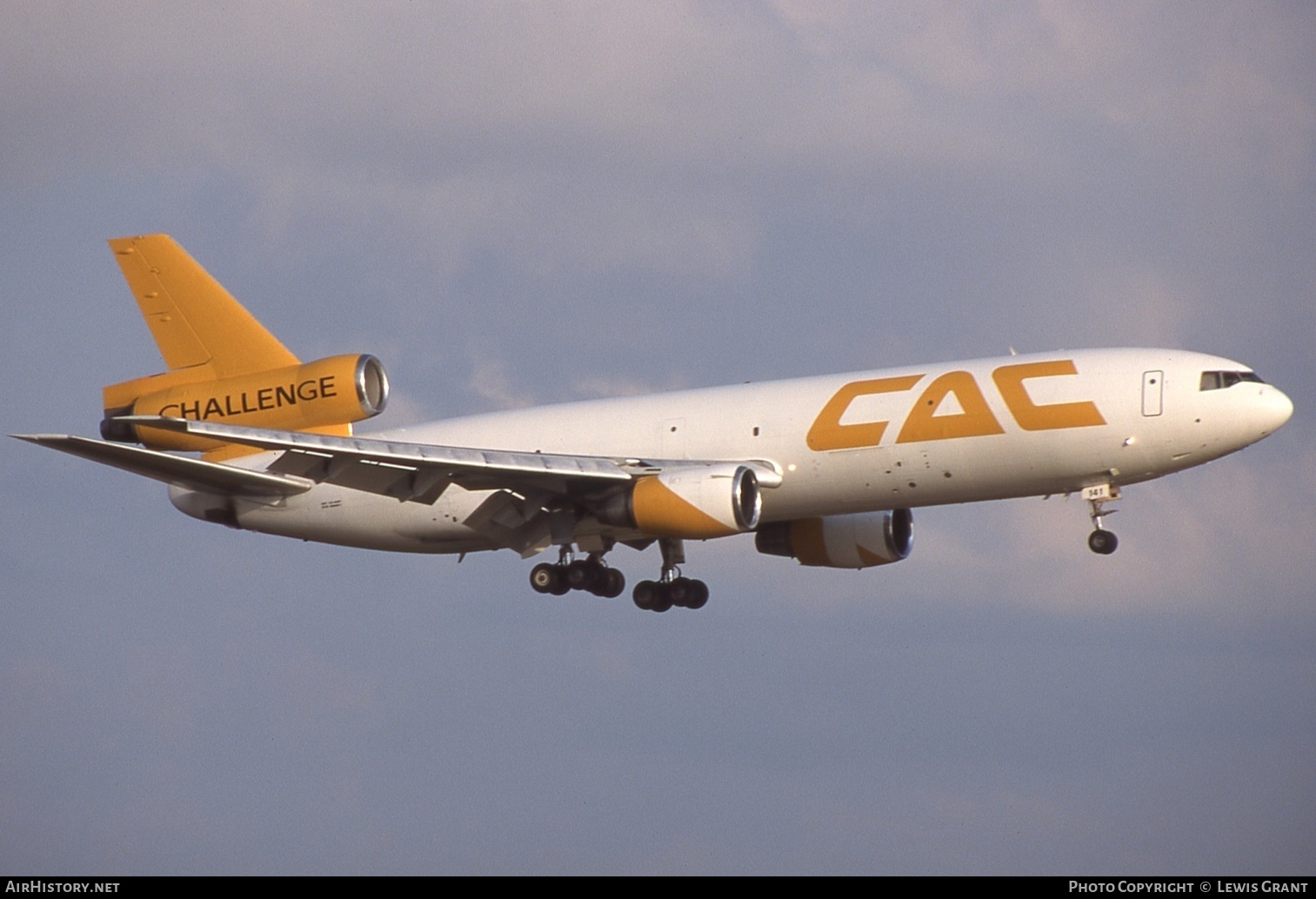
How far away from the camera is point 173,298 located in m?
56.1

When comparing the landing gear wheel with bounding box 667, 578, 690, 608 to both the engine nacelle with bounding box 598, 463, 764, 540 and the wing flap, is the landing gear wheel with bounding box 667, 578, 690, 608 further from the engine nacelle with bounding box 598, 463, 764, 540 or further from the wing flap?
the engine nacelle with bounding box 598, 463, 764, 540

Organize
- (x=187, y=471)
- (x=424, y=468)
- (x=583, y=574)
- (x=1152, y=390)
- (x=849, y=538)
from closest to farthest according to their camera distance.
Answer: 1. (x=1152, y=390)
2. (x=424, y=468)
3. (x=187, y=471)
4. (x=583, y=574)
5. (x=849, y=538)

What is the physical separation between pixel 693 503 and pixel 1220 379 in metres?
13.4

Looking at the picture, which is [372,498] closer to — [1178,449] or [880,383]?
[880,383]

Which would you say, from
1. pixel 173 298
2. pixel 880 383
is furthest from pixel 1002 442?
pixel 173 298

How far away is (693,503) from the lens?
48.2m

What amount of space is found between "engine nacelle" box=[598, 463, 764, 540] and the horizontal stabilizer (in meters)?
10.5

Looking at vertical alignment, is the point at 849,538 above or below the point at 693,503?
above

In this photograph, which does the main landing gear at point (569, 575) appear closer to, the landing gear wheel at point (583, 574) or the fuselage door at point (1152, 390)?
the landing gear wheel at point (583, 574)

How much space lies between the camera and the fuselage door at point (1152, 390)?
47562mm

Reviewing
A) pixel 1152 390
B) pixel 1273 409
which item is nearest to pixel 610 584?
pixel 1152 390

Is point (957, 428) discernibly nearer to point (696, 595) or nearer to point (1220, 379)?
point (1220, 379)

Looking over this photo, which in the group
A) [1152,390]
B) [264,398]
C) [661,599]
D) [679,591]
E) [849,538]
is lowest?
[661,599]

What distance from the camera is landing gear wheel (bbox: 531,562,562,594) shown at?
178 feet
